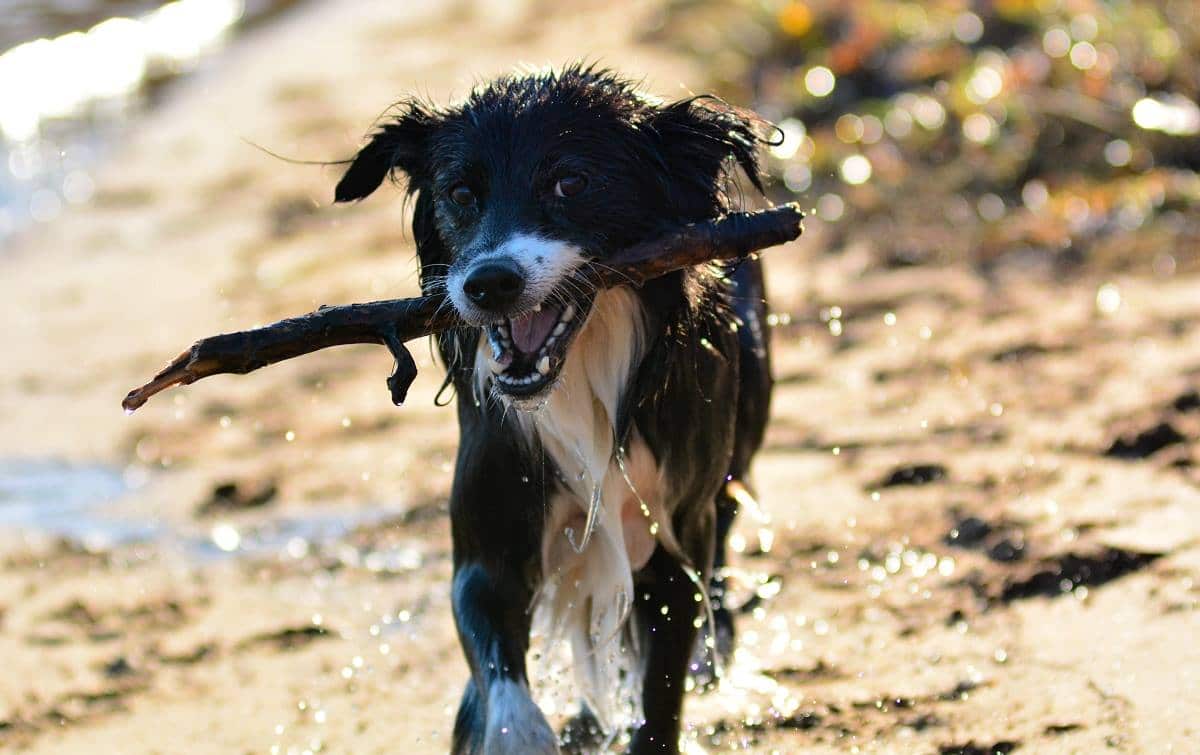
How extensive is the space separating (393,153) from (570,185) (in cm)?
57

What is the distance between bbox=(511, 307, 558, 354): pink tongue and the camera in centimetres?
369

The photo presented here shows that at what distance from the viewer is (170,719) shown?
15.6ft

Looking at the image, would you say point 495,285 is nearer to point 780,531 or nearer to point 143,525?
point 780,531

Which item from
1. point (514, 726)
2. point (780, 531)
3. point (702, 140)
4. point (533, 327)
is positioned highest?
point (702, 140)

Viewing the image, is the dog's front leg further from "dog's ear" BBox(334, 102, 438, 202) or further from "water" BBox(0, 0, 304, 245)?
"water" BBox(0, 0, 304, 245)

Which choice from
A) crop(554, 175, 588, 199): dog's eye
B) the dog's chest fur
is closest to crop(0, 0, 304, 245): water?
the dog's chest fur

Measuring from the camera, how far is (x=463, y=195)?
12.6 ft

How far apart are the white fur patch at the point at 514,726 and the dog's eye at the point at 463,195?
1064 mm

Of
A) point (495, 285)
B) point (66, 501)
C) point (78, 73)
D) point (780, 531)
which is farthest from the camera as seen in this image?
→ point (78, 73)

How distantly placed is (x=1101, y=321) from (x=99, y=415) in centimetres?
417

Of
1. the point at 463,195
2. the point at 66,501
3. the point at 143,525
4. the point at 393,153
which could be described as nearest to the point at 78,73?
the point at 66,501

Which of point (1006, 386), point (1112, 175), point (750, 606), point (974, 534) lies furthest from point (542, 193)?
point (1112, 175)

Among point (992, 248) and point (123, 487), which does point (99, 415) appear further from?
point (992, 248)

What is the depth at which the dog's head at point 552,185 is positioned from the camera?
364cm
